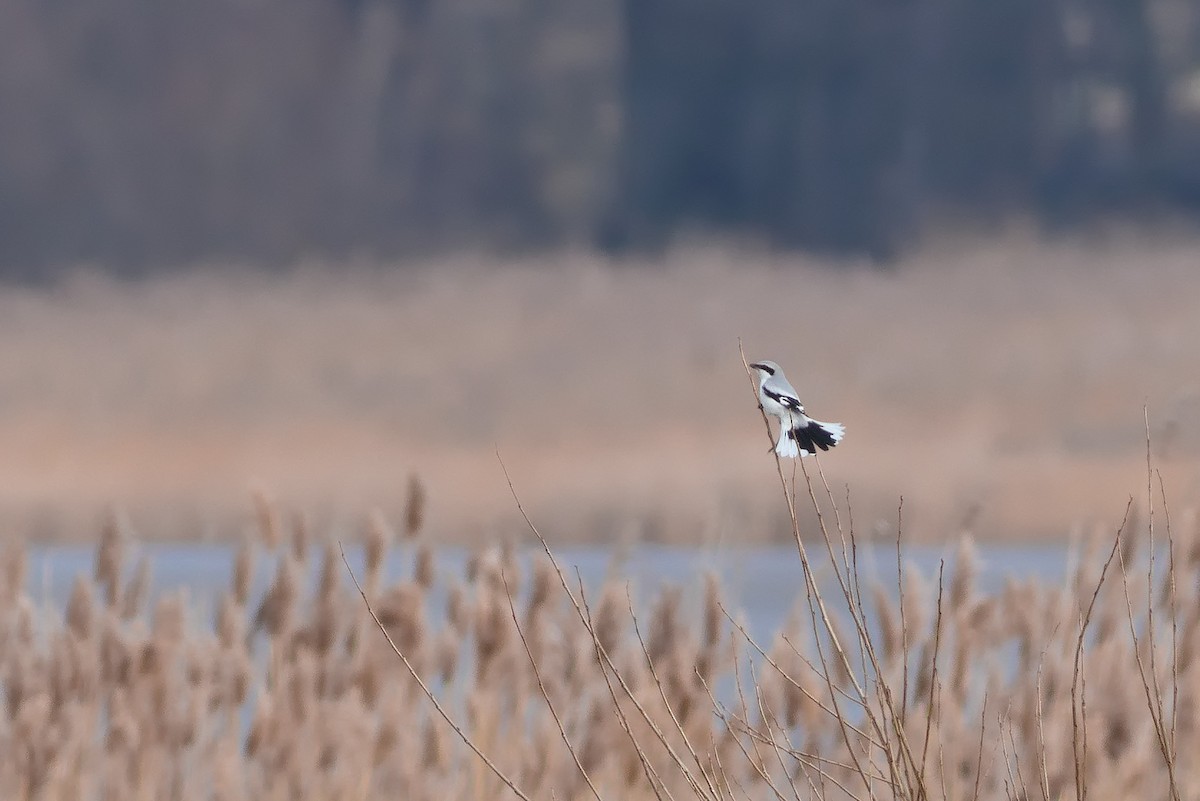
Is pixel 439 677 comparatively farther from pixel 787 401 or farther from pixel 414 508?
pixel 787 401

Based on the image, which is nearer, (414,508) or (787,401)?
(787,401)

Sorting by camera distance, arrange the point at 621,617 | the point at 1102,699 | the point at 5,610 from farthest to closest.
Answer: the point at 5,610 < the point at 621,617 < the point at 1102,699

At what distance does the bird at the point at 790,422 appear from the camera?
144cm

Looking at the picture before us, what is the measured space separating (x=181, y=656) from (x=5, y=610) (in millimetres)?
404

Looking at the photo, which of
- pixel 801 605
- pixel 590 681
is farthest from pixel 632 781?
pixel 801 605

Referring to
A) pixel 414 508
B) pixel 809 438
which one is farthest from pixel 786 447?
pixel 414 508

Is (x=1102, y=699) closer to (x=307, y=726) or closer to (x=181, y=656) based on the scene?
(x=307, y=726)

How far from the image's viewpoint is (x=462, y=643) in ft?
12.2

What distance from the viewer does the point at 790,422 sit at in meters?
1.50

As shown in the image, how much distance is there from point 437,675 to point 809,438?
2533mm

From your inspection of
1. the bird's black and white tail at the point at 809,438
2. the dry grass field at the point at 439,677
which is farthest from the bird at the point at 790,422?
the dry grass field at the point at 439,677

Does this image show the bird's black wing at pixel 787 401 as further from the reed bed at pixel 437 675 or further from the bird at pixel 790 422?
the reed bed at pixel 437 675

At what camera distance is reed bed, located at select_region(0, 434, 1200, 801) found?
3402 millimetres

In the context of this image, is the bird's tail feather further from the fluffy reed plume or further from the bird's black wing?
the fluffy reed plume
